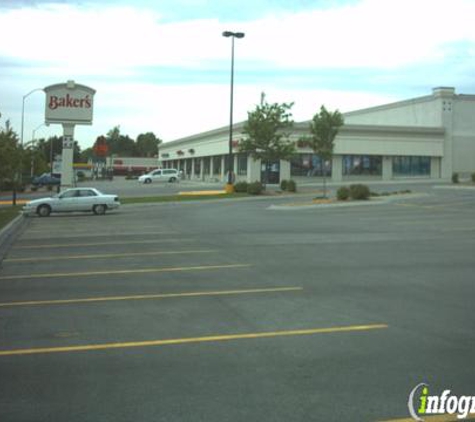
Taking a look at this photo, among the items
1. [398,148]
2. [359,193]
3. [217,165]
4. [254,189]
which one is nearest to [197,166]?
[217,165]

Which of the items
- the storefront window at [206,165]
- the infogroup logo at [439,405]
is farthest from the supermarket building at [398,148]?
the infogroup logo at [439,405]

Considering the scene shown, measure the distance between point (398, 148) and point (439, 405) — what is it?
6066 centimetres

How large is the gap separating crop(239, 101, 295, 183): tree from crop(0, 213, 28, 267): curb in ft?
69.1

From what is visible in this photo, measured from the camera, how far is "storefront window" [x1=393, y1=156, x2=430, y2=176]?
6450cm

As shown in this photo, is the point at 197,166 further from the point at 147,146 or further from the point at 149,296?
the point at 147,146

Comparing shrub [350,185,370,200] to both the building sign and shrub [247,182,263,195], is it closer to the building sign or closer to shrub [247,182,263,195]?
shrub [247,182,263,195]

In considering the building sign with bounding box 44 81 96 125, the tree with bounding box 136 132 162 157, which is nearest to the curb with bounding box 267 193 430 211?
the building sign with bounding box 44 81 96 125

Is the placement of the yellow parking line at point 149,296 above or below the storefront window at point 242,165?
below

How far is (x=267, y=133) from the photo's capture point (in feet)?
148

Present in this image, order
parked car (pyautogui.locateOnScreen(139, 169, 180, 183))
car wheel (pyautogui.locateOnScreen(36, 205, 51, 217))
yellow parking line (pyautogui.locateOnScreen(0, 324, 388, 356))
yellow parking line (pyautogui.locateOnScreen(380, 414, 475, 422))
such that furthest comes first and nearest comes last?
parked car (pyautogui.locateOnScreen(139, 169, 180, 183)), car wheel (pyautogui.locateOnScreen(36, 205, 51, 217)), yellow parking line (pyautogui.locateOnScreen(0, 324, 388, 356)), yellow parking line (pyautogui.locateOnScreen(380, 414, 475, 422))

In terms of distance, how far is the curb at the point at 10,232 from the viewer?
16.4m

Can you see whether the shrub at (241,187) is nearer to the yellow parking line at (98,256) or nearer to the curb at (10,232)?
the curb at (10,232)

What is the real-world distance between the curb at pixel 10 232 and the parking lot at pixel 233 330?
61 centimetres

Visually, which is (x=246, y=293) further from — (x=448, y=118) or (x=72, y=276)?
(x=448, y=118)
